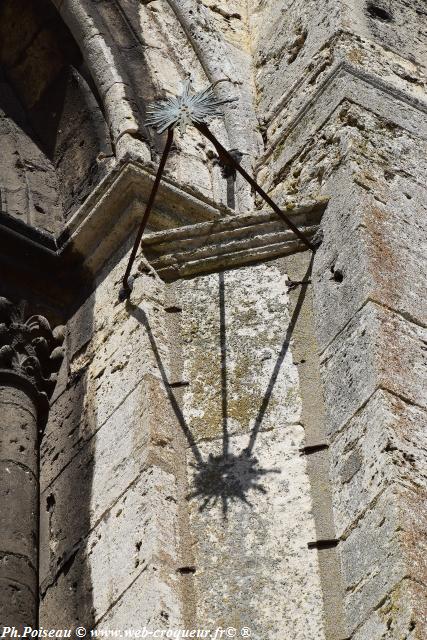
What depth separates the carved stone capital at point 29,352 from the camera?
7.27 m

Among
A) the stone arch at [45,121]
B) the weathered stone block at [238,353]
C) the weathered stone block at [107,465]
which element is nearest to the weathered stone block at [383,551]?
the weathered stone block at [238,353]

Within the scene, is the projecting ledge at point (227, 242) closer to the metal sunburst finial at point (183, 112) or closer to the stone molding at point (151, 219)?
the stone molding at point (151, 219)

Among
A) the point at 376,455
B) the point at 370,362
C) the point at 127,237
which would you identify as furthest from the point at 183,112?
the point at 376,455

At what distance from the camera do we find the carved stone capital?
7266 millimetres

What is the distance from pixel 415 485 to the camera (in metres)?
5.83

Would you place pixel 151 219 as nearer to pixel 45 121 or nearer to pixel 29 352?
pixel 29 352

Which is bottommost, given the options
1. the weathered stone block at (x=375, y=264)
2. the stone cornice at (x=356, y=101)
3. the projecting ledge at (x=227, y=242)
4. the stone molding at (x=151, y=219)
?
the weathered stone block at (x=375, y=264)

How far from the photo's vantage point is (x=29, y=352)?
745 cm

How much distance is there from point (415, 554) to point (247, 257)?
7.02 ft

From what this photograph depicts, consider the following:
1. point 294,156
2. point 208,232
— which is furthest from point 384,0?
point 208,232

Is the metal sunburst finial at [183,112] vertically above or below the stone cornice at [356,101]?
below

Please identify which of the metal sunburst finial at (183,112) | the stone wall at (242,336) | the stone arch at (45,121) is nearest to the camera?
the stone wall at (242,336)

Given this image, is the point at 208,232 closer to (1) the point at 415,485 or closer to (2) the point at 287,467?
(2) the point at 287,467

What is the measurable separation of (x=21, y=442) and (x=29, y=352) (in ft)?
1.93
